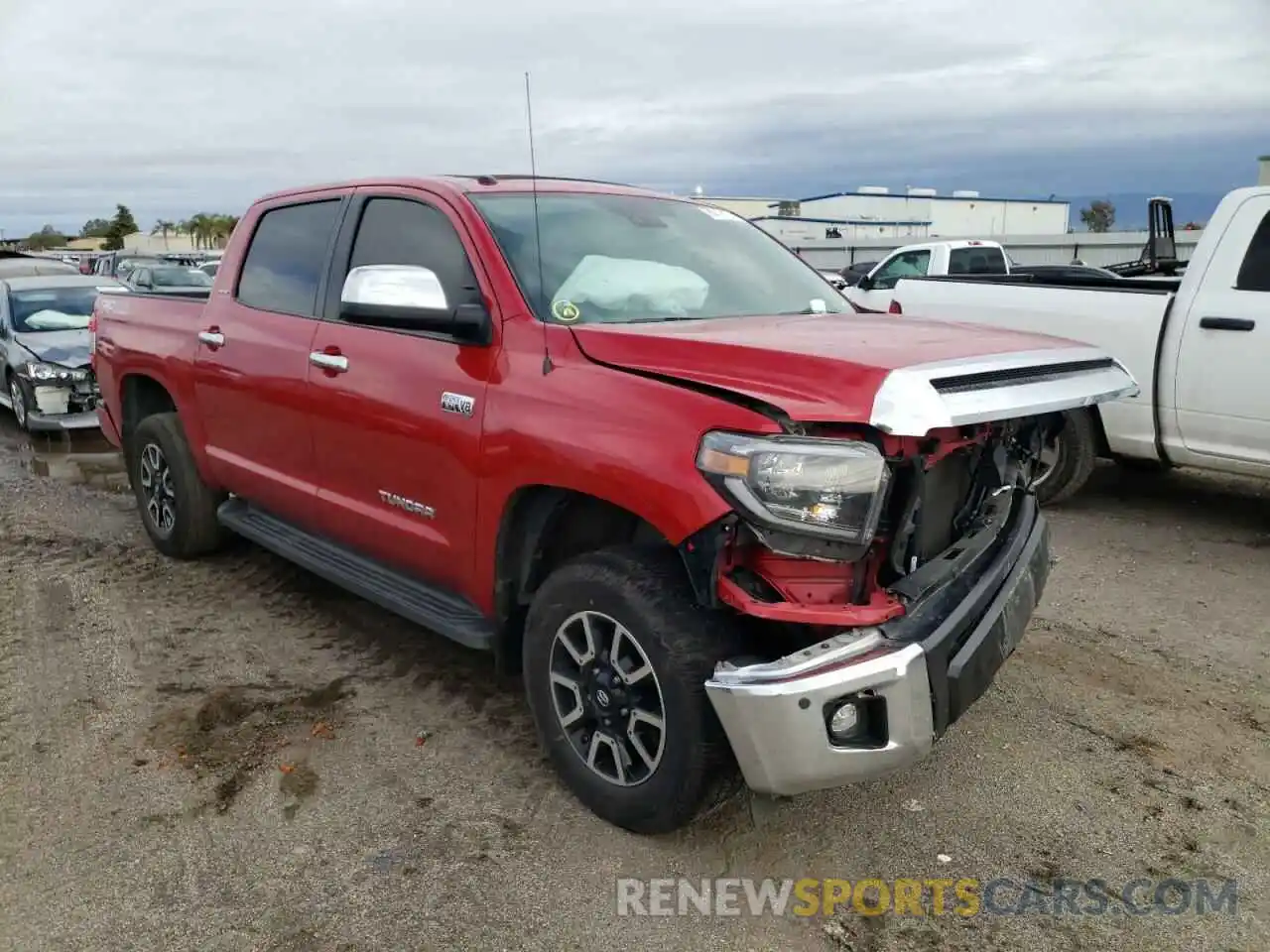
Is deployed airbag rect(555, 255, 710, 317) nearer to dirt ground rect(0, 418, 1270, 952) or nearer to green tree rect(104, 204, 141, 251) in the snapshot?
dirt ground rect(0, 418, 1270, 952)

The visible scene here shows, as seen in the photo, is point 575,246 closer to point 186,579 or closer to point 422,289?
point 422,289

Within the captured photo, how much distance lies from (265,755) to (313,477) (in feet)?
3.93

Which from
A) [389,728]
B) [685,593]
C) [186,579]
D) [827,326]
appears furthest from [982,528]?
[186,579]

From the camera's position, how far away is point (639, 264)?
3744mm

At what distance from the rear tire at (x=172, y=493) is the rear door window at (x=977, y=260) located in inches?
436

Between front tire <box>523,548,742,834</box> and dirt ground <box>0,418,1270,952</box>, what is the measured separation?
0.66ft

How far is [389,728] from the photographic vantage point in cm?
384

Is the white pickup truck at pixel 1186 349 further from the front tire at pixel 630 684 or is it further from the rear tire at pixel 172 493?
the rear tire at pixel 172 493

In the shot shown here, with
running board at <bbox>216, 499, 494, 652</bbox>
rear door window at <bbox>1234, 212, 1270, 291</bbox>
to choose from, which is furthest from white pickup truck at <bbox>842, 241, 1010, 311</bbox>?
running board at <bbox>216, 499, 494, 652</bbox>

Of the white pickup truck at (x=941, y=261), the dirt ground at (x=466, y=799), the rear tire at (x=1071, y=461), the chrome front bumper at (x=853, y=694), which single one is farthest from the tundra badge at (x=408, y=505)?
the white pickup truck at (x=941, y=261)

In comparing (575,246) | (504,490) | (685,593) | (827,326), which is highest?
(575,246)

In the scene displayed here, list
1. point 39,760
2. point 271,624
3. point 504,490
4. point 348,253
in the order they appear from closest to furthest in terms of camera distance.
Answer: point 504,490
point 39,760
point 348,253
point 271,624

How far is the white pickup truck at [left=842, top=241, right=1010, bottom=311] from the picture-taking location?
45.3ft

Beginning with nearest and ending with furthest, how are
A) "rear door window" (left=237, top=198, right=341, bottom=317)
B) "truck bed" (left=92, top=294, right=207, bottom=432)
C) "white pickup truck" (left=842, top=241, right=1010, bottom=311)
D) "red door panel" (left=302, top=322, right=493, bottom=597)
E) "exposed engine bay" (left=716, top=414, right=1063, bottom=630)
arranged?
"exposed engine bay" (left=716, top=414, right=1063, bottom=630) → "red door panel" (left=302, top=322, right=493, bottom=597) → "rear door window" (left=237, top=198, right=341, bottom=317) → "truck bed" (left=92, top=294, right=207, bottom=432) → "white pickup truck" (left=842, top=241, right=1010, bottom=311)
